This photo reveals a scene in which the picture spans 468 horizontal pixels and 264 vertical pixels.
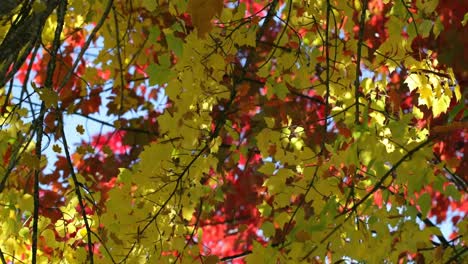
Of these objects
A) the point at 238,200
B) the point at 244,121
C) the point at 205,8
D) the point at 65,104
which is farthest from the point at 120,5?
the point at 205,8

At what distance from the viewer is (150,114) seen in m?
3.79

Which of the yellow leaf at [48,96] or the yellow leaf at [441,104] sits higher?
the yellow leaf at [441,104]

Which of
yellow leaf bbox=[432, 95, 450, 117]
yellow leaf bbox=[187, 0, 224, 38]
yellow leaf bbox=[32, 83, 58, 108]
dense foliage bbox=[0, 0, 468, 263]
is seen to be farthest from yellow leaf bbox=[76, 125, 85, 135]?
yellow leaf bbox=[432, 95, 450, 117]

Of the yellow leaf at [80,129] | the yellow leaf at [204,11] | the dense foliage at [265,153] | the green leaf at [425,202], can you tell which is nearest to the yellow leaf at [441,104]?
the dense foliage at [265,153]

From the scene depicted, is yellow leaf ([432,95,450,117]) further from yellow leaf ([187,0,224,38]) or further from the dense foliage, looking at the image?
yellow leaf ([187,0,224,38])

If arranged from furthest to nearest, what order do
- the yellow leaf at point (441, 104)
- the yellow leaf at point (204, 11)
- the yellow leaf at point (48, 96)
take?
1. the yellow leaf at point (441, 104)
2. the yellow leaf at point (48, 96)
3. the yellow leaf at point (204, 11)

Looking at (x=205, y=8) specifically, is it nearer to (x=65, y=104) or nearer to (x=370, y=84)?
(x=370, y=84)

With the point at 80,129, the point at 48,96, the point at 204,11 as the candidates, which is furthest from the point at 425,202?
the point at 80,129

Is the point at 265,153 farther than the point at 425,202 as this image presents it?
Yes

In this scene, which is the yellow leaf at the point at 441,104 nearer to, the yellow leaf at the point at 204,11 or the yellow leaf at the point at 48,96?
the yellow leaf at the point at 204,11

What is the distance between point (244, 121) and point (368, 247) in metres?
2.35

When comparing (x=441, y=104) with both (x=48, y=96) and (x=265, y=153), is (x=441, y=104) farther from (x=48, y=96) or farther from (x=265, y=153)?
(x=48, y=96)

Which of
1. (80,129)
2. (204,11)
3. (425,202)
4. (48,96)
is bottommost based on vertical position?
(425,202)

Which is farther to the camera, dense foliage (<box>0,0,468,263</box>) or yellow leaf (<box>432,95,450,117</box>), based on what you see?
yellow leaf (<box>432,95,450,117</box>)
